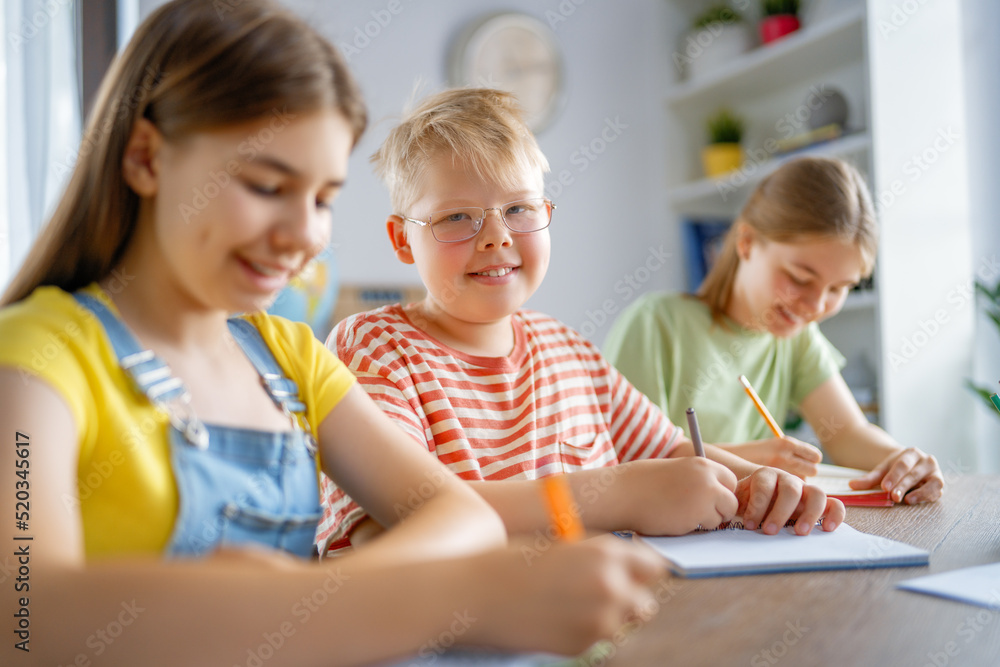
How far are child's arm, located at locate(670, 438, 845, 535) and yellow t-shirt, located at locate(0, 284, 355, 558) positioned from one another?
566mm

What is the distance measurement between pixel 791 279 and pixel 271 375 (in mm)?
1205

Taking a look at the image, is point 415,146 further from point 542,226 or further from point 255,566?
point 255,566

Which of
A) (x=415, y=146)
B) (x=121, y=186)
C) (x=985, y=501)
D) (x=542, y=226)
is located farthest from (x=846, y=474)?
(x=121, y=186)

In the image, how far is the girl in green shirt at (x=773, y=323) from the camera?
1569 mm

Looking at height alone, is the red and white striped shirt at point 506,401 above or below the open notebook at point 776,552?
above

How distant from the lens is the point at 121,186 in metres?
0.63
